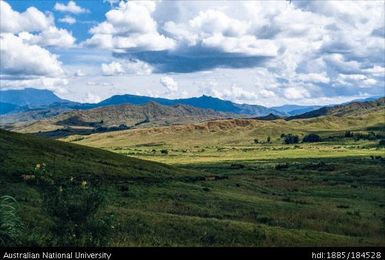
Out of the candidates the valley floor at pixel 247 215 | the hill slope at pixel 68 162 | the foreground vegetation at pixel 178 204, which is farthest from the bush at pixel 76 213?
the hill slope at pixel 68 162

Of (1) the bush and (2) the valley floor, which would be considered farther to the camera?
(2) the valley floor

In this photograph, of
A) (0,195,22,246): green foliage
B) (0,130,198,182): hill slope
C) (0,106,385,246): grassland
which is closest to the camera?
(0,195,22,246): green foliage

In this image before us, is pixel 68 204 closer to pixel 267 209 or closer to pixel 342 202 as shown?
pixel 267 209

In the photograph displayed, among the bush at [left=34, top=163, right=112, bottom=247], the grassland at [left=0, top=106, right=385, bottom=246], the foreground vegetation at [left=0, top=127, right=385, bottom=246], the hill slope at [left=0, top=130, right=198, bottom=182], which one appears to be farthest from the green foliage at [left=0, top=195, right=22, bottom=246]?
the hill slope at [left=0, top=130, right=198, bottom=182]

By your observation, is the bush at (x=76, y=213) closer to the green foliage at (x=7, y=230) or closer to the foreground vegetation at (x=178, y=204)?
the foreground vegetation at (x=178, y=204)

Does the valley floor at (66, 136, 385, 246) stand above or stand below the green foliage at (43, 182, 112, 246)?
below

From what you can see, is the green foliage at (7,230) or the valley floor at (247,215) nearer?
the green foliage at (7,230)

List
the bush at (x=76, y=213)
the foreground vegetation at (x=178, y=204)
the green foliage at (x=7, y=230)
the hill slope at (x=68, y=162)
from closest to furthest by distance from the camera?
the green foliage at (x=7, y=230) < the bush at (x=76, y=213) < the foreground vegetation at (x=178, y=204) < the hill slope at (x=68, y=162)

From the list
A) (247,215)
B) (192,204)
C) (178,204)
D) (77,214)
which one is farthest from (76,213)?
(192,204)

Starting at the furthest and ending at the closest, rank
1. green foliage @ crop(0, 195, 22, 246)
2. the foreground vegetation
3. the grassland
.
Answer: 1. the grassland
2. the foreground vegetation
3. green foliage @ crop(0, 195, 22, 246)

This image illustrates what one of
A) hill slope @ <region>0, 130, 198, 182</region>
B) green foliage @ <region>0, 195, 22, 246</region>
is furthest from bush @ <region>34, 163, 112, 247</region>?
hill slope @ <region>0, 130, 198, 182</region>

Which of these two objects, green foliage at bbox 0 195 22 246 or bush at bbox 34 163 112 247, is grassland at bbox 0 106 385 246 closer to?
bush at bbox 34 163 112 247

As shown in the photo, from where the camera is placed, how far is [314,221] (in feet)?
144
